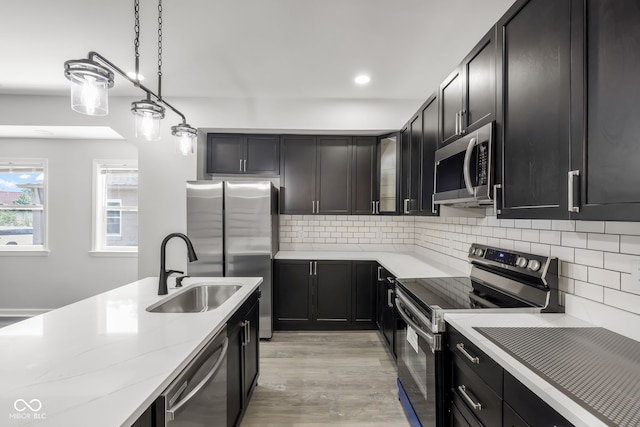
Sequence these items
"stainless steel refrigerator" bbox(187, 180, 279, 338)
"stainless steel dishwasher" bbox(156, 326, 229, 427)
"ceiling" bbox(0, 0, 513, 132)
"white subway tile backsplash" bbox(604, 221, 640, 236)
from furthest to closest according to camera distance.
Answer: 1. "stainless steel refrigerator" bbox(187, 180, 279, 338)
2. "ceiling" bbox(0, 0, 513, 132)
3. "white subway tile backsplash" bbox(604, 221, 640, 236)
4. "stainless steel dishwasher" bbox(156, 326, 229, 427)

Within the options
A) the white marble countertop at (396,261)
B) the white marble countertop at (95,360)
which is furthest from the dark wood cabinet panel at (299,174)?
the white marble countertop at (95,360)

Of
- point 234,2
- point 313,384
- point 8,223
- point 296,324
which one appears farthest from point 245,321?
point 8,223

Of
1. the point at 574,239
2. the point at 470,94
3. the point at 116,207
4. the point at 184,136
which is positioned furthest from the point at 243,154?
the point at 574,239

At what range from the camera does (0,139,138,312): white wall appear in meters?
4.07

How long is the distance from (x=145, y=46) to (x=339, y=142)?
86.1 inches

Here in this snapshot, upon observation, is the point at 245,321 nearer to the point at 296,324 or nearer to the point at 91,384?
the point at 91,384

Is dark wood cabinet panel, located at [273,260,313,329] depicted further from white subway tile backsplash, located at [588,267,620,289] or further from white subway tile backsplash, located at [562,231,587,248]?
→ white subway tile backsplash, located at [588,267,620,289]

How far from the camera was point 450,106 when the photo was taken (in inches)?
81.2

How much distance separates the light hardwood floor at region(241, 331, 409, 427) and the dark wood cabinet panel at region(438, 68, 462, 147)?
1.99 meters

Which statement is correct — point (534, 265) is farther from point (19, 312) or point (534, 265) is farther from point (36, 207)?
point (19, 312)

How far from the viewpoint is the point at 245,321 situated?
1.89 m

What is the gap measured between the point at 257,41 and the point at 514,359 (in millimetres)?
2507

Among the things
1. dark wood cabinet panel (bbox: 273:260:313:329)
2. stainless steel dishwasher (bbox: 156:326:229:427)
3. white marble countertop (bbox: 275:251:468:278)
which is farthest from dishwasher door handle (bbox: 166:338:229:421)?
dark wood cabinet panel (bbox: 273:260:313:329)

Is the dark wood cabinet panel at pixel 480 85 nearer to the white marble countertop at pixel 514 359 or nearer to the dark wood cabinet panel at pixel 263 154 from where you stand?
the white marble countertop at pixel 514 359
